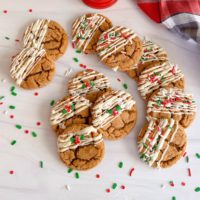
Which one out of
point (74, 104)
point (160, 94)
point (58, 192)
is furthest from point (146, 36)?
point (58, 192)

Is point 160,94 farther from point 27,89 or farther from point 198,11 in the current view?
point 27,89

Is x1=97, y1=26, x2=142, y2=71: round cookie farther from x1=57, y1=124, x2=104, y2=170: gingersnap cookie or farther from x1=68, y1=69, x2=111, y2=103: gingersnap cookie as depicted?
x1=57, y1=124, x2=104, y2=170: gingersnap cookie

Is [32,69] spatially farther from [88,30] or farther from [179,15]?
[179,15]

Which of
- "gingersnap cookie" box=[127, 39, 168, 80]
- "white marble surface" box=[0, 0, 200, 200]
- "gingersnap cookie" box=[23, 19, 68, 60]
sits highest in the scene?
"gingersnap cookie" box=[23, 19, 68, 60]

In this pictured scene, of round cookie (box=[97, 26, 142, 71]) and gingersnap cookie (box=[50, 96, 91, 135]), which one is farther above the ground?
round cookie (box=[97, 26, 142, 71])

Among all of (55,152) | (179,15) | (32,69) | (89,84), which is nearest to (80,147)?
(55,152)

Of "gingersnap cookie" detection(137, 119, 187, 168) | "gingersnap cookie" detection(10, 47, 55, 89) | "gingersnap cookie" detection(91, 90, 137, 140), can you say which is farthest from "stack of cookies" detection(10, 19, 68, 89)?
"gingersnap cookie" detection(137, 119, 187, 168)
